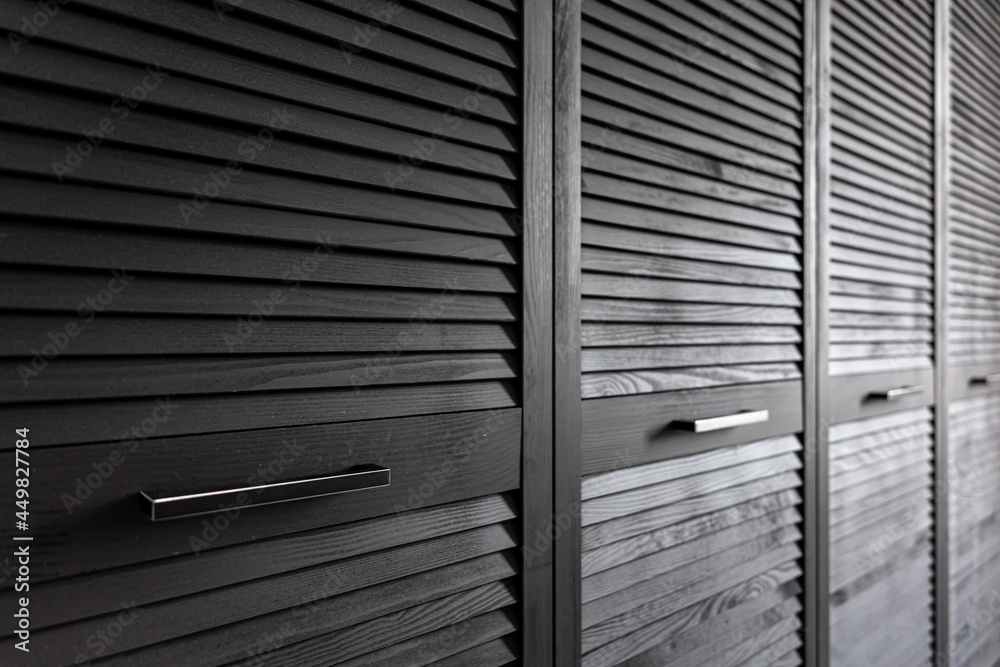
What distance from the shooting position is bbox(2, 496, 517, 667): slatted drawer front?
420 mm

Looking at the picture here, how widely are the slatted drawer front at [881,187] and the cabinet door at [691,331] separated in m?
0.14

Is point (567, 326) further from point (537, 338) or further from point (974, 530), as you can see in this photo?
point (974, 530)

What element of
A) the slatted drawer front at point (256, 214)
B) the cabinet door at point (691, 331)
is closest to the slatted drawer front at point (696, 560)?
the cabinet door at point (691, 331)

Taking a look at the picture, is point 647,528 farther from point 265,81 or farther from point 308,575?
point 265,81

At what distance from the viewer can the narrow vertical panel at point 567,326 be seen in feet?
2.17

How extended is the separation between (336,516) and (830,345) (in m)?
0.86

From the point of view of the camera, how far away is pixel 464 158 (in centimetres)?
59

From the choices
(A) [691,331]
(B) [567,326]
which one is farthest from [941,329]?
(B) [567,326]

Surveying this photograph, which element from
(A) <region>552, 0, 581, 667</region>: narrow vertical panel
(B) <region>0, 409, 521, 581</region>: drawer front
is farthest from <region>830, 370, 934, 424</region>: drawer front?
(B) <region>0, 409, 521, 581</region>: drawer front

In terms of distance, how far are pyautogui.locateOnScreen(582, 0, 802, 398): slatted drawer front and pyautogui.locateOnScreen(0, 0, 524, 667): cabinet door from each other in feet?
0.45

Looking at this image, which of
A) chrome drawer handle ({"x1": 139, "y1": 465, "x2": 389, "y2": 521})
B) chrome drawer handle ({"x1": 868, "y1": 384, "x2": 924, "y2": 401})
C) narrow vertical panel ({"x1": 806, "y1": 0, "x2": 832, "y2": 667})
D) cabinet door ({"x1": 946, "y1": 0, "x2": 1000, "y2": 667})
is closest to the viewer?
chrome drawer handle ({"x1": 139, "y1": 465, "x2": 389, "y2": 521})

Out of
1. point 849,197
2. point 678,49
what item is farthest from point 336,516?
point 849,197

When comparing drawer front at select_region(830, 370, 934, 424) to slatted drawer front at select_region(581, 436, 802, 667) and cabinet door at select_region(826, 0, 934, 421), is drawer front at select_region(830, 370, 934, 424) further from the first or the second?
slatted drawer front at select_region(581, 436, 802, 667)

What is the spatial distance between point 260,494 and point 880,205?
116cm
